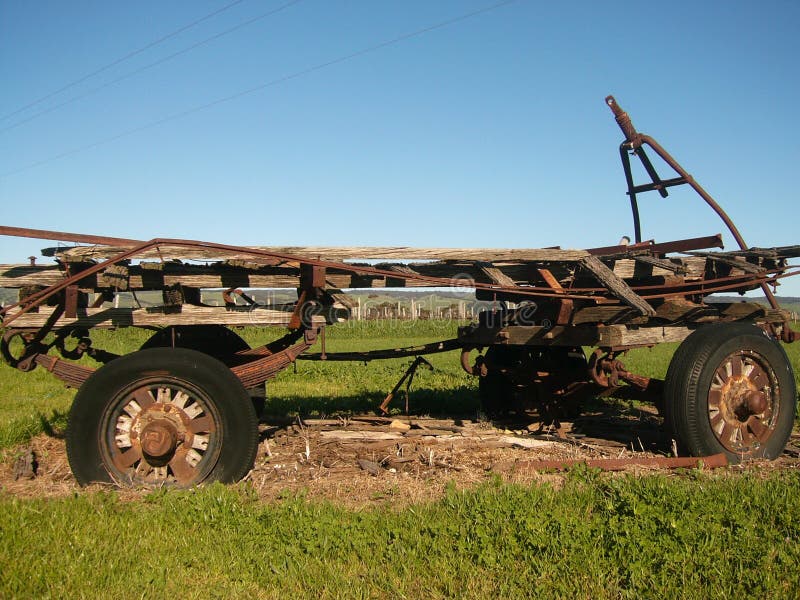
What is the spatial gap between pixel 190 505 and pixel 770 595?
10.7 feet

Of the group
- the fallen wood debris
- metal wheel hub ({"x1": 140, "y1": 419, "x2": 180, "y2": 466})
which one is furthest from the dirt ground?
metal wheel hub ({"x1": 140, "y1": 419, "x2": 180, "y2": 466})

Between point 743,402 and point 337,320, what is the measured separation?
3.60m

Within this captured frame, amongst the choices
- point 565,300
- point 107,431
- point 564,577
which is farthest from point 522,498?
point 107,431

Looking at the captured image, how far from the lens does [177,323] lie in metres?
5.64

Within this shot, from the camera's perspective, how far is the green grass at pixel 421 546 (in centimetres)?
344

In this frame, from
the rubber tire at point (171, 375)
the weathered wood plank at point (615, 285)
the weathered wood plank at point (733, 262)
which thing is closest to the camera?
the rubber tire at point (171, 375)

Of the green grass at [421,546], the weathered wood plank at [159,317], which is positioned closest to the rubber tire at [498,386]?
the weathered wood plank at [159,317]

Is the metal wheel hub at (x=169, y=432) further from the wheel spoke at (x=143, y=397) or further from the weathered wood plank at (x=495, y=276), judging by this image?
the weathered wood plank at (x=495, y=276)

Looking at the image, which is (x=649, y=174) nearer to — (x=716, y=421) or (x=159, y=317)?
(x=716, y=421)

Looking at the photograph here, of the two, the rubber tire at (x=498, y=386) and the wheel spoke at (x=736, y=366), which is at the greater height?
the wheel spoke at (x=736, y=366)

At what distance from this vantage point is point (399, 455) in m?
6.08

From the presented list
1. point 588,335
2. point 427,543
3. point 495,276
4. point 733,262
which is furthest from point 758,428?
point 427,543

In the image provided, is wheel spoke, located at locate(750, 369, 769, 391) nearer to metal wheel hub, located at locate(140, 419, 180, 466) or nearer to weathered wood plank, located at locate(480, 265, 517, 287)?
weathered wood plank, located at locate(480, 265, 517, 287)

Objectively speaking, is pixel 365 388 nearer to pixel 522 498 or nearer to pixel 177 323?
pixel 177 323
